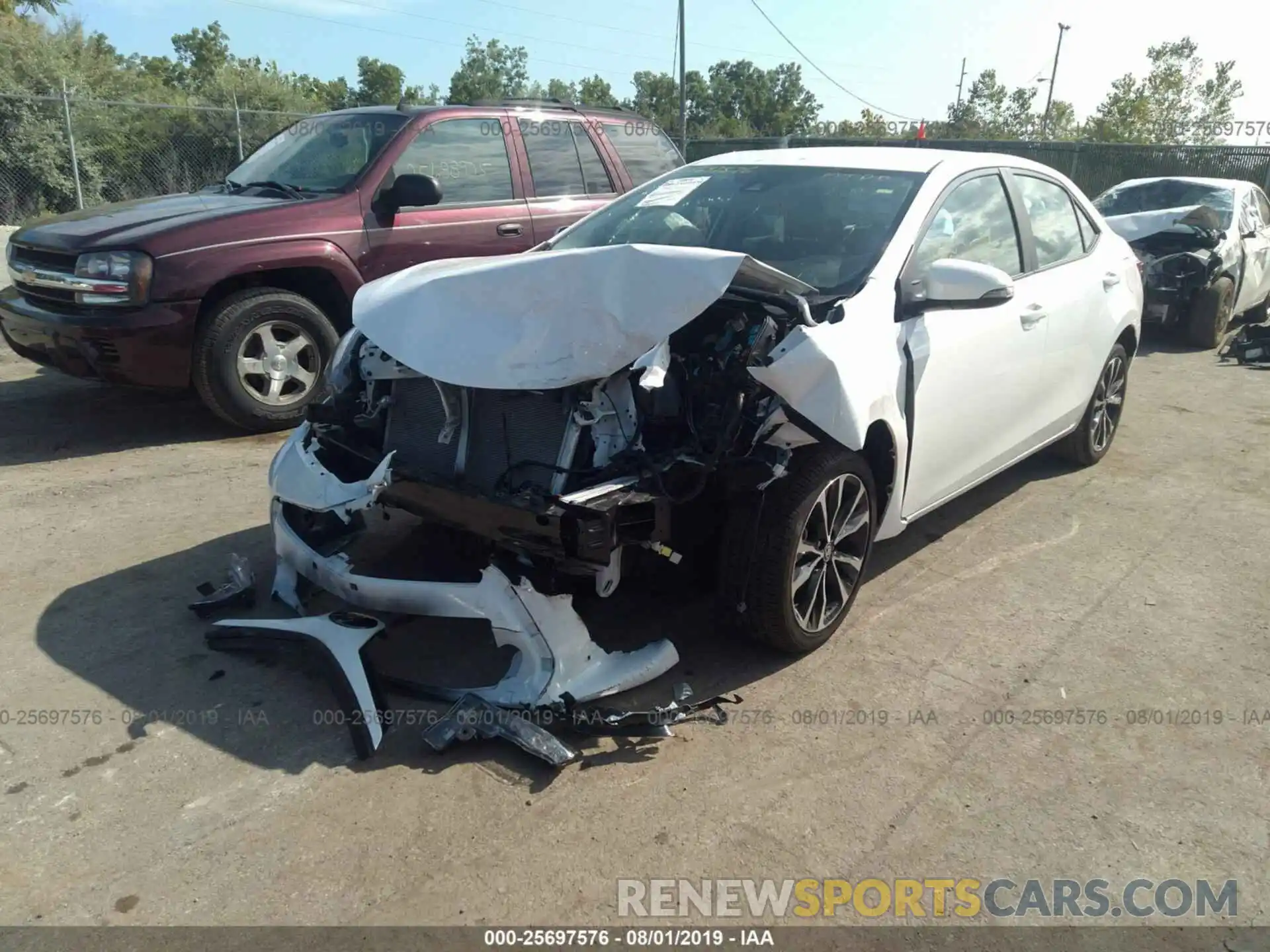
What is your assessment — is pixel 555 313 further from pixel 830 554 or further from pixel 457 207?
pixel 457 207

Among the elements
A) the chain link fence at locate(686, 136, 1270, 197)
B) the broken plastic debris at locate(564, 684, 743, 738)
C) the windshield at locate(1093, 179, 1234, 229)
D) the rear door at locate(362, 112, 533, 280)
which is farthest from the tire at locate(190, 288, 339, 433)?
the chain link fence at locate(686, 136, 1270, 197)

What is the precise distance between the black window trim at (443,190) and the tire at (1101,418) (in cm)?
404

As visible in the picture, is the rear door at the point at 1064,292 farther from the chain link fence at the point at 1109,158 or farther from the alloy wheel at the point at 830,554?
the chain link fence at the point at 1109,158

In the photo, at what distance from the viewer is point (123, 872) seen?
97.8 inches

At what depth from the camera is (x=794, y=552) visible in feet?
11.0

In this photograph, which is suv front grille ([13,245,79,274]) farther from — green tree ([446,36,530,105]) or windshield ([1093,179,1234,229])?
green tree ([446,36,530,105])

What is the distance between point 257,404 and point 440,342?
3239 mm

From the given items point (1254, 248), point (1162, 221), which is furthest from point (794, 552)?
point (1254, 248)

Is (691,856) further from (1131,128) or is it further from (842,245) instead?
(1131,128)

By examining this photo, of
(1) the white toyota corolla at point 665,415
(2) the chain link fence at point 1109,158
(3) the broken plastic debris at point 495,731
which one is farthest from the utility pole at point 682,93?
(3) the broken plastic debris at point 495,731

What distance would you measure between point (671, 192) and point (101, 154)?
1789 centimetres

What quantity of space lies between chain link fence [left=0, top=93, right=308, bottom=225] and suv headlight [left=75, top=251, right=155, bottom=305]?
505 inches

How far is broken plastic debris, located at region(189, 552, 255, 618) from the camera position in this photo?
375cm

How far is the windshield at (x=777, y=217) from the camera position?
3.87m
